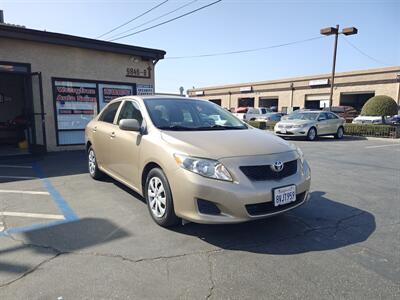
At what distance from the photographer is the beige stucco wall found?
29.8ft

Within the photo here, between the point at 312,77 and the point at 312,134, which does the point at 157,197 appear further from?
the point at 312,77

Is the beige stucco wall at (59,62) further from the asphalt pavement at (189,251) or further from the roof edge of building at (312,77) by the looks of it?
the roof edge of building at (312,77)

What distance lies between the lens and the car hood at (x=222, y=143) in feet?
11.0

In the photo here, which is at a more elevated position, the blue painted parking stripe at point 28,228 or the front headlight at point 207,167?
the front headlight at point 207,167

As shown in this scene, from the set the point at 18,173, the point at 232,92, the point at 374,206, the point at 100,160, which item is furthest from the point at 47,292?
the point at 232,92

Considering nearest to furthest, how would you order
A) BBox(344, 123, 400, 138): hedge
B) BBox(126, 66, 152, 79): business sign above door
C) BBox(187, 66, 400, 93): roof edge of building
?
1. BBox(126, 66, 152, 79): business sign above door
2. BBox(344, 123, 400, 138): hedge
3. BBox(187, 66, 400, 93): roof edge of building

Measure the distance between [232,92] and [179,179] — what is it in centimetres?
4549

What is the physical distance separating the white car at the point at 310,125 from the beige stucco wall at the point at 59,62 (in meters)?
8.24

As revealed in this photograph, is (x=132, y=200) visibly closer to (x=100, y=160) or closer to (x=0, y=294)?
(x=100, y=160)

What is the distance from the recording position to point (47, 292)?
2516mm

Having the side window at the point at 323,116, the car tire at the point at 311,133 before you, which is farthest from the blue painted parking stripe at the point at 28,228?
the side window at the point at 323,116

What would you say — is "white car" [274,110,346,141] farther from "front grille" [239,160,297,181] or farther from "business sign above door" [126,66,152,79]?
"front grille" [239,160,297,181]

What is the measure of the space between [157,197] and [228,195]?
41.8 inches

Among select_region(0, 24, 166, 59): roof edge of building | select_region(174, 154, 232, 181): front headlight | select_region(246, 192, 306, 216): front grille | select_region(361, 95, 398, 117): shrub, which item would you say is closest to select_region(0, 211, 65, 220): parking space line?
select_region(174, 154, 232, 181): front headlight
